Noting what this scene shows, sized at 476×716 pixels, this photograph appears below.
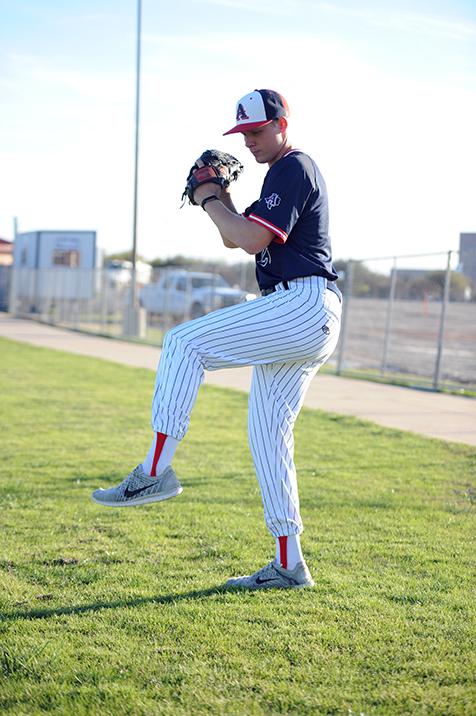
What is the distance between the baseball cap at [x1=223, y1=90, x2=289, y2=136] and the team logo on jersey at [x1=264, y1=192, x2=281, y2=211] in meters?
Result: 0.37

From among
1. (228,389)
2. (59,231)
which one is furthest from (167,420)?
(59,231)

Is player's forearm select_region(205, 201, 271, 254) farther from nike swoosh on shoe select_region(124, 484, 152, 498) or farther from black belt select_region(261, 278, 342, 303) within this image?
nike swoosh on shoe select_region(124, 484, 152, 498)

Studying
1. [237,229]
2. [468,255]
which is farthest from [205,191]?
[468,255]

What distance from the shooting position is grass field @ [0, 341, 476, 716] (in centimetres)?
302

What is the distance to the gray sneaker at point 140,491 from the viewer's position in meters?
3.88

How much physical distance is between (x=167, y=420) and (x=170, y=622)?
82 cm

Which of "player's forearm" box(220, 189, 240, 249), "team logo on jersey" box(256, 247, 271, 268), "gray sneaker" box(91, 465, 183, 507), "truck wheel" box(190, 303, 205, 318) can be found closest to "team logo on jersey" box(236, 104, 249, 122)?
"player's forearm" box(220, 189, 240, 249)

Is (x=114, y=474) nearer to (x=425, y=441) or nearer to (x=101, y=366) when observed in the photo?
(x=425, y=441)

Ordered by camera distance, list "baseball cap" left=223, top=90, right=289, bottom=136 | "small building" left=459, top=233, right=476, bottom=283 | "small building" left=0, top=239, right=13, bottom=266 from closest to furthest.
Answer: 1. "baseball cap" left=223, top=90, right=289, bottom=136
2. "small building" left=459, top=233, right=476, bottom=283
3. "small building" left=0, top=239, right=13, bottom=266

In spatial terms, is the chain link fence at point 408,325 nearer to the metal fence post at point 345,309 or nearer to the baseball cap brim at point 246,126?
the metal fence post at point 345,309

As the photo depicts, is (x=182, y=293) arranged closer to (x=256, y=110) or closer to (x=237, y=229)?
(x=256, y=110)

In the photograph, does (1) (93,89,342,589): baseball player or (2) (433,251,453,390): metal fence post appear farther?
(2) (433,251,453,390): metal fence post

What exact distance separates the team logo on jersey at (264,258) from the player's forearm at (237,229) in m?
0.15

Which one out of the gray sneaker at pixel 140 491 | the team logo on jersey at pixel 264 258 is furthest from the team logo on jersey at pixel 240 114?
the gray sneaker at pixel 140 491
